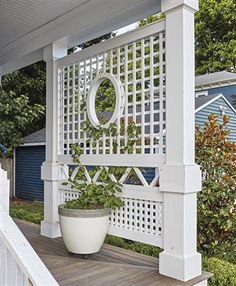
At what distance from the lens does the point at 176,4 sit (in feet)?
9.27

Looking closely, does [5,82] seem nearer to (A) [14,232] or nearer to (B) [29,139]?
(B) [29,139]

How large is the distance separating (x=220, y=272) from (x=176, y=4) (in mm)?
2518

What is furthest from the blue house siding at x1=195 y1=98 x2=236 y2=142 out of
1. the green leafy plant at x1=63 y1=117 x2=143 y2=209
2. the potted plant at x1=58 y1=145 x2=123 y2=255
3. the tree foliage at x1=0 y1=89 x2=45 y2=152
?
the potted plant at x1=58 y1=145 x2=123 y2=255

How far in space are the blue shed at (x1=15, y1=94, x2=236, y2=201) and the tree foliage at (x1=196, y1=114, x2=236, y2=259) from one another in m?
5.36

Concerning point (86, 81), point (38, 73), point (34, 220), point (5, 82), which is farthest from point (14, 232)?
point (38, 73)

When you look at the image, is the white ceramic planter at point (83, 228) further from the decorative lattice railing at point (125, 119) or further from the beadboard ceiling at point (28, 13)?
the beadboard ceiling at point (28, 13)

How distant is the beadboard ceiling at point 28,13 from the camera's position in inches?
141

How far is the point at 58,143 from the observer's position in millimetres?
4324

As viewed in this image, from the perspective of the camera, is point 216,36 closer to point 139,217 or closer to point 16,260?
point 139,217

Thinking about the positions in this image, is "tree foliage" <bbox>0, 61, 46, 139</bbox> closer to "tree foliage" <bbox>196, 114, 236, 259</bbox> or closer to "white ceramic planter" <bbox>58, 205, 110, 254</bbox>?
"tree foliage" <bbox>196, 114, 236, 259</bbox>

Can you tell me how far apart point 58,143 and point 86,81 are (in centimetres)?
90

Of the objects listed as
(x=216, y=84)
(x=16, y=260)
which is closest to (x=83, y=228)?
(x=16, y=260)

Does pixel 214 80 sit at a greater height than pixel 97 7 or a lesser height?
greater

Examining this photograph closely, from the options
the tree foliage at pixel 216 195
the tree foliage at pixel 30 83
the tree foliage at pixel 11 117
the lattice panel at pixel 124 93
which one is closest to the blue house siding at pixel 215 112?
the tree foliage at pixel 11 117
